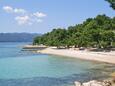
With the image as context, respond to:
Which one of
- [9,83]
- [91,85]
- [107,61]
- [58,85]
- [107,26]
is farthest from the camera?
[107,26]

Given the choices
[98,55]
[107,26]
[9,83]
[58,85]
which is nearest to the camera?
[58,85]

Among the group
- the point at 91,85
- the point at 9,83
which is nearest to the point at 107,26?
the point at 9,83

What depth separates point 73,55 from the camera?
89812 millimetres

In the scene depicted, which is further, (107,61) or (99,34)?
(99,34)

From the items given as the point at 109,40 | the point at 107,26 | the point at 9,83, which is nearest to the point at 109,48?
the point at 109,40

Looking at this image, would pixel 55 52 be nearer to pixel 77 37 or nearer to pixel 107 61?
pixel 77 37

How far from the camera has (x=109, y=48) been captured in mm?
93562

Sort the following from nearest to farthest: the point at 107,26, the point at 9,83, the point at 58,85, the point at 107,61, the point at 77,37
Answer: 1. the point at 58,85
2. the point at 9,83
3. the point at 107,61
4. the point at 107,26
5. the point at 77,37

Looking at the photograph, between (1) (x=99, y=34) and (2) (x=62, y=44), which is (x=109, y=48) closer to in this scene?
(1) (x=99, y=34)

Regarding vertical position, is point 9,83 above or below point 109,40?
below

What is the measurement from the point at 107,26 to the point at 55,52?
1806 cm

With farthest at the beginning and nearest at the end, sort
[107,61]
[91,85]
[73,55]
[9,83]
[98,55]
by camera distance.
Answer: [73,55] < [98,55] < [107,61] < [9,83] < [91,85]

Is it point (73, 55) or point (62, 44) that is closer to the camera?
point (73, 55)

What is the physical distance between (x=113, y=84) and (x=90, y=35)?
60.4 m
